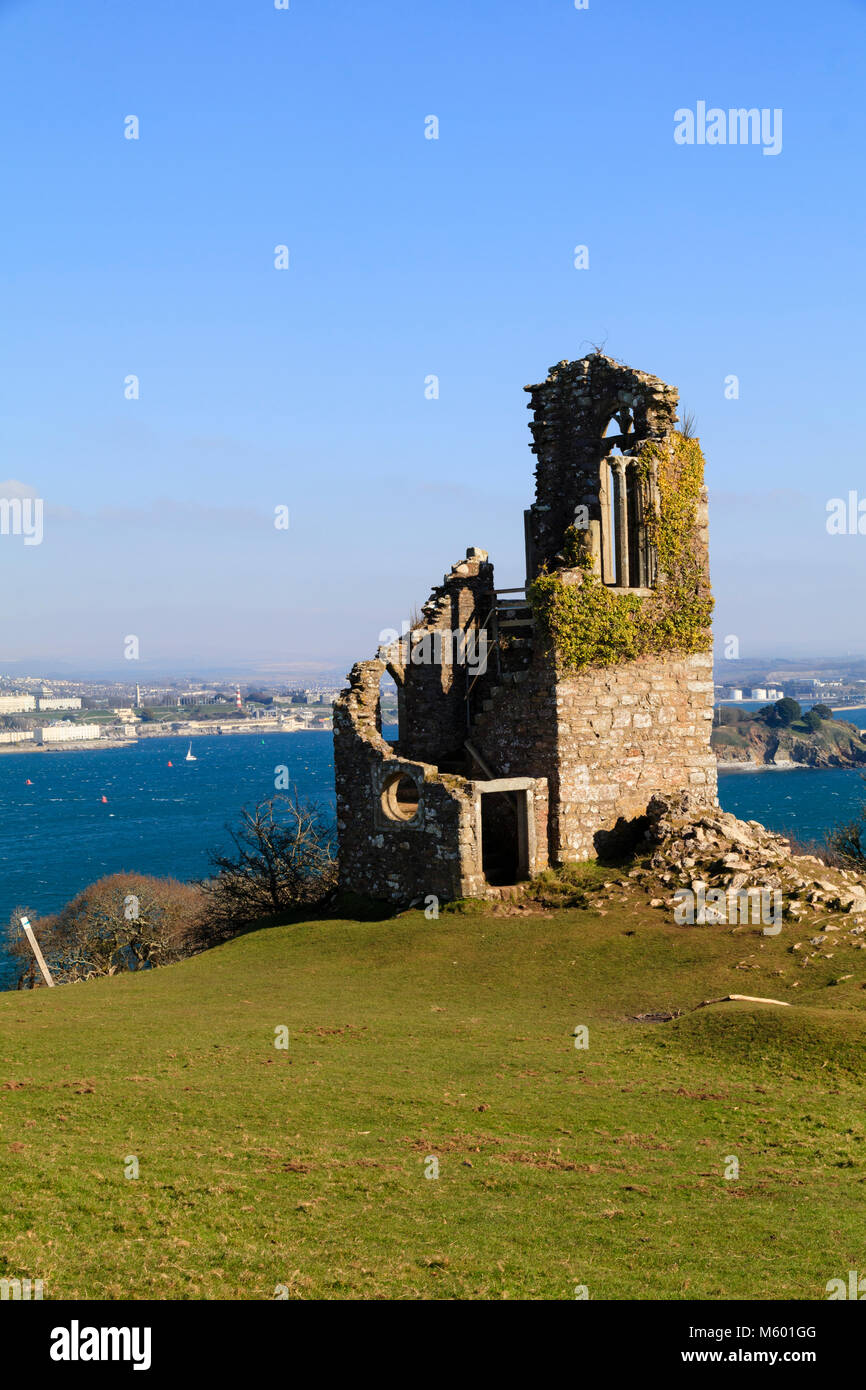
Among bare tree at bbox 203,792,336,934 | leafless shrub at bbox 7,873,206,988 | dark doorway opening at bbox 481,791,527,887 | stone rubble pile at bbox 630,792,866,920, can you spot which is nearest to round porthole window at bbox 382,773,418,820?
dark doorway opening at bbox 481,791,527,887

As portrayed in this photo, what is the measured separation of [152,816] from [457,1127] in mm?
131132

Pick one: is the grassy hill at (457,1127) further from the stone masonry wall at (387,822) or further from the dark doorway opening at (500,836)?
the dark doorway opening at (500,836)

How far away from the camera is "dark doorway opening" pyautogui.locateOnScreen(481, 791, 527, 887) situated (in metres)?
27.0

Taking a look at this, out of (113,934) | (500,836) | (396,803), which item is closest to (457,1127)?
(396,803)

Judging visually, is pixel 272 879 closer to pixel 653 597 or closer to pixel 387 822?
pixel 387 822

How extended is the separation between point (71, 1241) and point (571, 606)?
62.3 feet

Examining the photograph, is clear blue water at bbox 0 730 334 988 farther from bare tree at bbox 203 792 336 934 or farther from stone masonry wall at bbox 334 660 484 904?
stone masonry wall at bbox 334 660 484 904

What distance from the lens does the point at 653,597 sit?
1088 inches

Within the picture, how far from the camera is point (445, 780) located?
2508 cm

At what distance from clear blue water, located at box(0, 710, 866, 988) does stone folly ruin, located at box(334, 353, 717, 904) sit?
34122 millimetres

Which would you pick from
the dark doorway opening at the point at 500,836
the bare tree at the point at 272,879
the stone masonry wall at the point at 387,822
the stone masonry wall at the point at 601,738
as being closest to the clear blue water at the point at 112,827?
the bare tree at the point at 272,879

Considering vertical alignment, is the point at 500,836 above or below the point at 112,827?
above

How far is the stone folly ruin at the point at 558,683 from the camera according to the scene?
25750 millimetres
